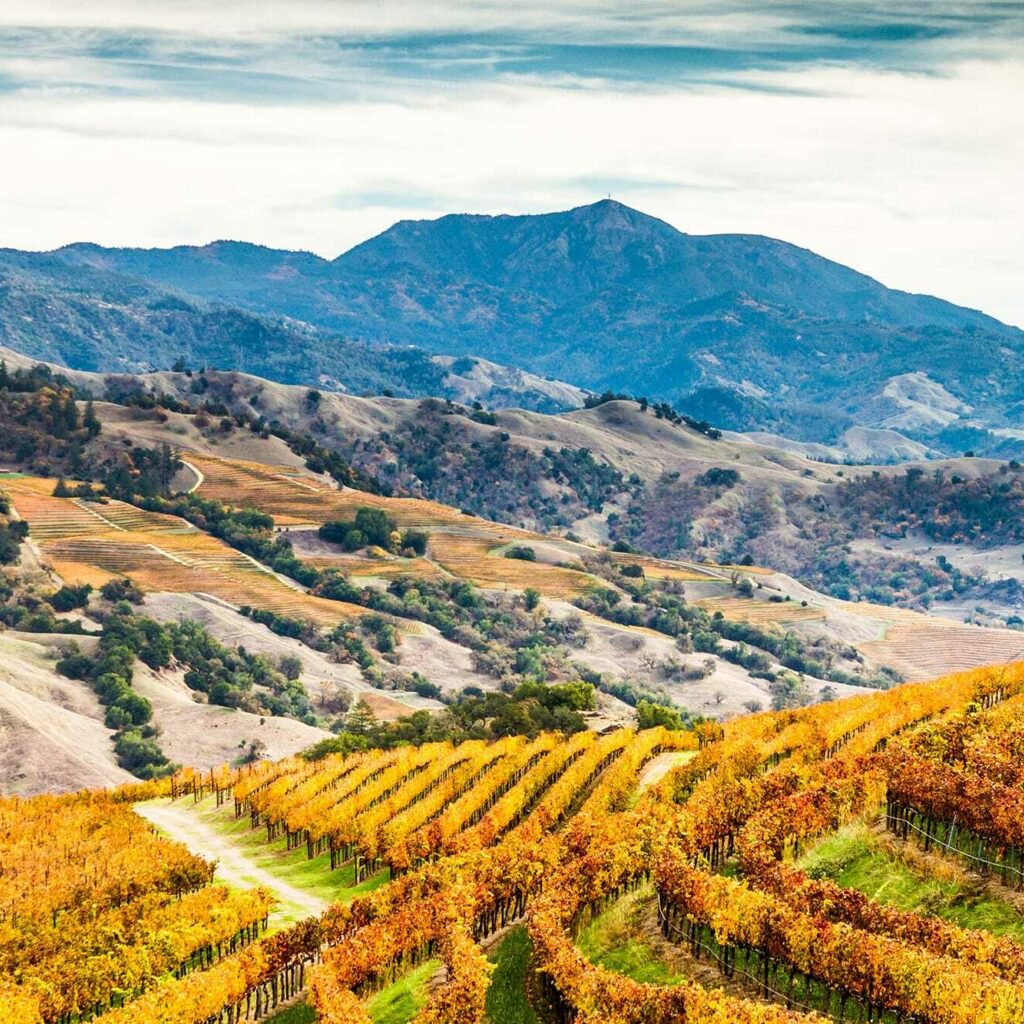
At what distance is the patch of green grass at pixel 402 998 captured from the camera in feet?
127

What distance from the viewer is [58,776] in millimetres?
101625

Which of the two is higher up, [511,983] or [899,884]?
[899,884]

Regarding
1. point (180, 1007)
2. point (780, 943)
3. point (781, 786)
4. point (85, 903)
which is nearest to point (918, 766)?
point (781, 786)

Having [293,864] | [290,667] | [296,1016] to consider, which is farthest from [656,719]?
[290,667]

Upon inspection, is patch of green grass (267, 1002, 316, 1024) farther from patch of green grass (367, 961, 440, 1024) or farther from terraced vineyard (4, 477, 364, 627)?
terraced vineyard (4, 477, 364, 627)

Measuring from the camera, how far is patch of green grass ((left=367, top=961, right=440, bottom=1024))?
3866cm

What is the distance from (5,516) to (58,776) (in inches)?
3982

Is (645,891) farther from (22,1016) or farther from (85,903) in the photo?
(85,903)

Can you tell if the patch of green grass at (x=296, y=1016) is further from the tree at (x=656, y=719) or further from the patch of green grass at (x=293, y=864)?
the tree at (x=656, y=719)

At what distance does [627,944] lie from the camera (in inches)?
1527

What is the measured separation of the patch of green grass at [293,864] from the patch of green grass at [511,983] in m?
12.3

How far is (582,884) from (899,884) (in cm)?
1071

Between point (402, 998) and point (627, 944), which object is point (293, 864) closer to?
point (402, 998)

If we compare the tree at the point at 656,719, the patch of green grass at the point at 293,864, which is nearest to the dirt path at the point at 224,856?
the patch of green grass at the point at 293,864
